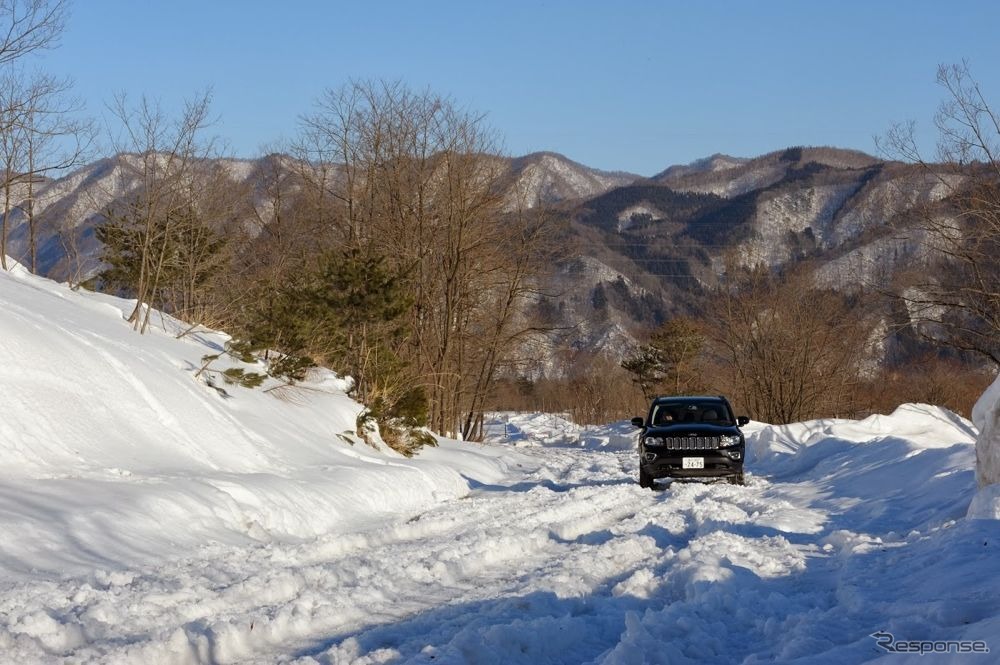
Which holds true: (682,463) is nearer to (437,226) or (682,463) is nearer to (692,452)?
(692,452)

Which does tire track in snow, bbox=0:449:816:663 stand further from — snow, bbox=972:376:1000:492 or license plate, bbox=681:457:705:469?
license plate, bbox=681:457:705:469

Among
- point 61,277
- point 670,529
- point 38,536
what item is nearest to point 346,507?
point 670,529

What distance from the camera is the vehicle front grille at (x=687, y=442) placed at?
17.3m

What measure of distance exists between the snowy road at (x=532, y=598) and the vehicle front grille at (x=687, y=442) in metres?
6.25

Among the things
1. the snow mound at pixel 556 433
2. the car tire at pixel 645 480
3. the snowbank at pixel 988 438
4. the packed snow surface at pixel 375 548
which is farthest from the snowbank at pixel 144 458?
the snow mound at pixel 556 433

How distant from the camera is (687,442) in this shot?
57.1ft

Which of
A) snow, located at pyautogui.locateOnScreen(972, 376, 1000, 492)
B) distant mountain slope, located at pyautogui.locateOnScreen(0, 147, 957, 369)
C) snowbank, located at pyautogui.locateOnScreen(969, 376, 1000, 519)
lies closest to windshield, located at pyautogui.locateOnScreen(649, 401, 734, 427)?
snowbank, located at pyautogui.locateOnScreen(969, 376, 1000, 519)

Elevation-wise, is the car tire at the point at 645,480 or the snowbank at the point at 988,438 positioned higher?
the snowbank at the point at 988,438

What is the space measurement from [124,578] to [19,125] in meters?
14.3

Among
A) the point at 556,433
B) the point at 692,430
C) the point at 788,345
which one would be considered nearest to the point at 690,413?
the point at 692,430

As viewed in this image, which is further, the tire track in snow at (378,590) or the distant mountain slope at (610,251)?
the distant mountain slope at (610,251)

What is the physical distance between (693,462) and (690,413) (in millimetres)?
1873

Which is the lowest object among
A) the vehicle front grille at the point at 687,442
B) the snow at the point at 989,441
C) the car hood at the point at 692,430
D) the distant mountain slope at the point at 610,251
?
the vehicle front grille at the point at 687,442

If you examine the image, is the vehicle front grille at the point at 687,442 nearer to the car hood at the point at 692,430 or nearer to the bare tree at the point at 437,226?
the car hood at the point at 692,430
